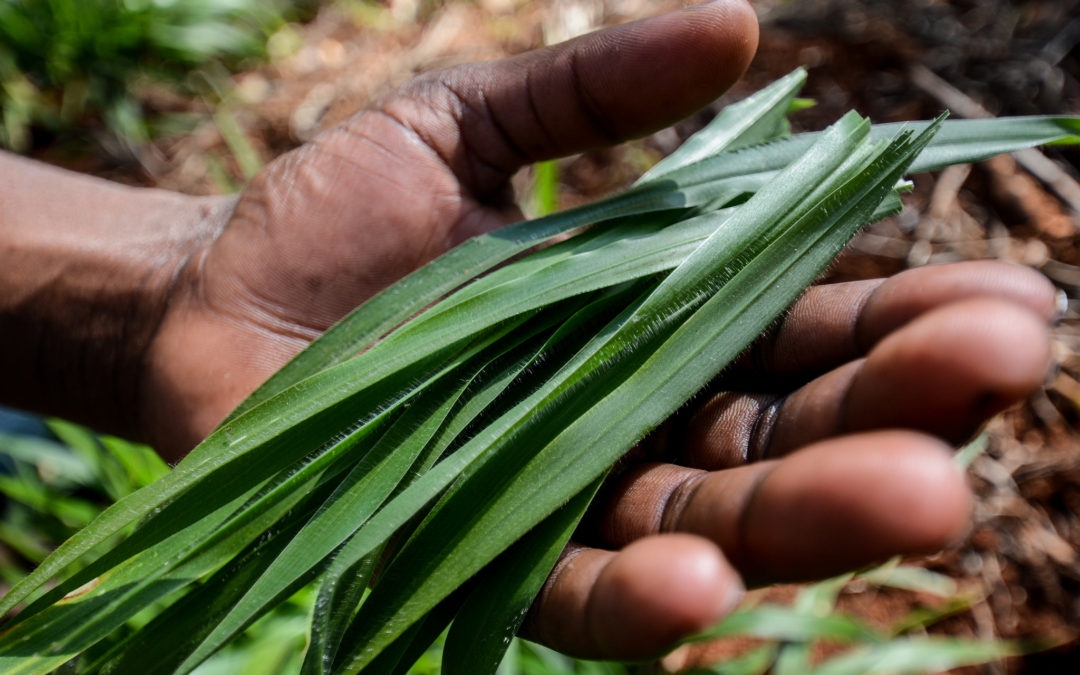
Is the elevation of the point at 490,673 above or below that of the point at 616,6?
below

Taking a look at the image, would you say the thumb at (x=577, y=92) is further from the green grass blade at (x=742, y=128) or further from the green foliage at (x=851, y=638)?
the green foliage at (x=851, y=638)

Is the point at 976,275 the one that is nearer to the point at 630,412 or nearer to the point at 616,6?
the point at 630,412

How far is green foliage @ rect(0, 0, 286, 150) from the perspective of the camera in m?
3.35

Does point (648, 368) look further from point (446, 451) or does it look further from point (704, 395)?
point (446, 451)

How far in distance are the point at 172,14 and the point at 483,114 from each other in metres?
2.78

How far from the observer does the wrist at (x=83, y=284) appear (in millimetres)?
1688

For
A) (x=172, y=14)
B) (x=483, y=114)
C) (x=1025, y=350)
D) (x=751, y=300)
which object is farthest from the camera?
(x=172, y=14)

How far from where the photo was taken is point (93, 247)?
5.74ft

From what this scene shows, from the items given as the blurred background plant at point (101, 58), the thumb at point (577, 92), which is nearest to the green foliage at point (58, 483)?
the thumb at point (577, 92)

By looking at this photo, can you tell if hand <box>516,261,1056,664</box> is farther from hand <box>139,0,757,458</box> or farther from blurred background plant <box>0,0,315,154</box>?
blurred background plant <box>0,0,315,154</box>

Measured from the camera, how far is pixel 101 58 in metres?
3.48

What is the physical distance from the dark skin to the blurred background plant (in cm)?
178

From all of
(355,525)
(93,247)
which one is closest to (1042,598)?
(355,525)

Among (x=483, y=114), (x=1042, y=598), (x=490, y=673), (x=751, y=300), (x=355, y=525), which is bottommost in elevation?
(x=1042, y=598)
